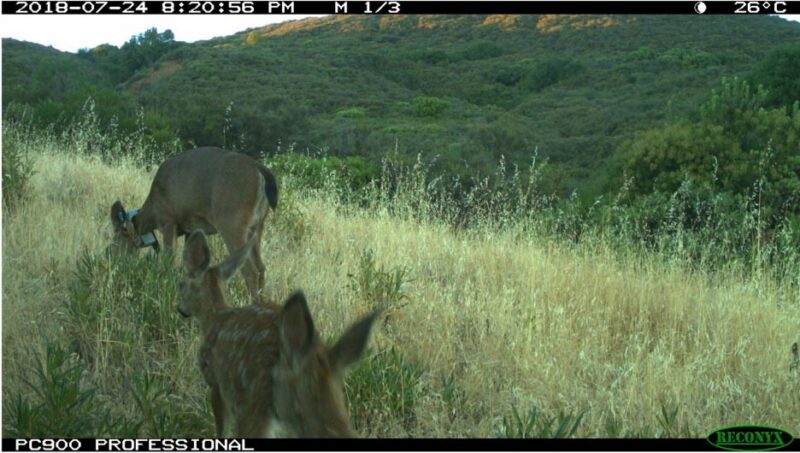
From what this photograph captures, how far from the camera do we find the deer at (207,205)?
23.1 feet

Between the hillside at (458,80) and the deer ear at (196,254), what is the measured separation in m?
18.1

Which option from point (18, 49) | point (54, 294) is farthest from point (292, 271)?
point (18, 49)

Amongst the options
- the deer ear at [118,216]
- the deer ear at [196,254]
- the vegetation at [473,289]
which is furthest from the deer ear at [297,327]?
the deer ear at [118,216]

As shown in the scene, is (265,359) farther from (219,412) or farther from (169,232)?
(169,232)

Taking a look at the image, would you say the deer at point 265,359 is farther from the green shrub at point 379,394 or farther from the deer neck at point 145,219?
the deer neck at point 145,219

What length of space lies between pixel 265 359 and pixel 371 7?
1.77 m

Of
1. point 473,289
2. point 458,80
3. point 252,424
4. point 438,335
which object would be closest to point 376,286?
point 438,335

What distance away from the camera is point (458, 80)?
45.2 m

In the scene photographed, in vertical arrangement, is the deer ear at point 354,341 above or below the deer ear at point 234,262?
above

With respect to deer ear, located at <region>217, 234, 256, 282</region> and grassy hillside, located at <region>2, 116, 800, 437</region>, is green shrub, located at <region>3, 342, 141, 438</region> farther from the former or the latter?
deer ear, located at <region>217, 234, 256, 282</region>

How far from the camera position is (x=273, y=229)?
9.07 m

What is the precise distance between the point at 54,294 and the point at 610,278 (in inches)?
189

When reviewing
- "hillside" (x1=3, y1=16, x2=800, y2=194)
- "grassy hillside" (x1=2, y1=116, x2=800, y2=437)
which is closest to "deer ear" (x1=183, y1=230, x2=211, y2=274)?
"grassy hillside" (x1=2, y1=116, x2=800, y2=437)

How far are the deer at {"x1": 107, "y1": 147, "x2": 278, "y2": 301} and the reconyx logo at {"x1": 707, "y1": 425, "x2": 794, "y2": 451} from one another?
4.09 metres
